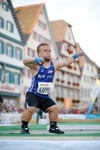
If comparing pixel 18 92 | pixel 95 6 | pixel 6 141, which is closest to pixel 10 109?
pixel 18 92

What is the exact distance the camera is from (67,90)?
31.8m

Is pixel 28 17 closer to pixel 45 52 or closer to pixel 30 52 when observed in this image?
pixel 30 52

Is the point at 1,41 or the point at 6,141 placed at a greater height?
the point at 1,41

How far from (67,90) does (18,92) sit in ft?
33.8

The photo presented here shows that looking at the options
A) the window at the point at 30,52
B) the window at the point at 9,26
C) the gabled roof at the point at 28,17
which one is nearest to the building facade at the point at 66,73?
the window at the point at 30,52

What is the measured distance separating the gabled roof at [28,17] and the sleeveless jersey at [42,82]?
69.3ft

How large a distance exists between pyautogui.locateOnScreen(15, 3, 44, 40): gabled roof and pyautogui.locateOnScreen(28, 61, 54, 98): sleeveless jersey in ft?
69.3

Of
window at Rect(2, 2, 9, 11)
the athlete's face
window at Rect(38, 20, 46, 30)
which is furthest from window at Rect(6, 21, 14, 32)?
the athlete's face

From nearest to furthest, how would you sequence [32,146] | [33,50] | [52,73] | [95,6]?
1. [32,146]
2. [52,73]
3. [95,6]
4. [33,50]

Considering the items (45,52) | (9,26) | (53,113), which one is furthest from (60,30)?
(53,113)

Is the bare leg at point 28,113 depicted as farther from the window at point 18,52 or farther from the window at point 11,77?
the window at point 18,52

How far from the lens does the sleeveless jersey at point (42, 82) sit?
338 centimetres

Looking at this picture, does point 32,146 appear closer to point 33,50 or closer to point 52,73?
point 52,73

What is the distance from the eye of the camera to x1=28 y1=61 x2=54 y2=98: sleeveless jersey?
3381 mm
